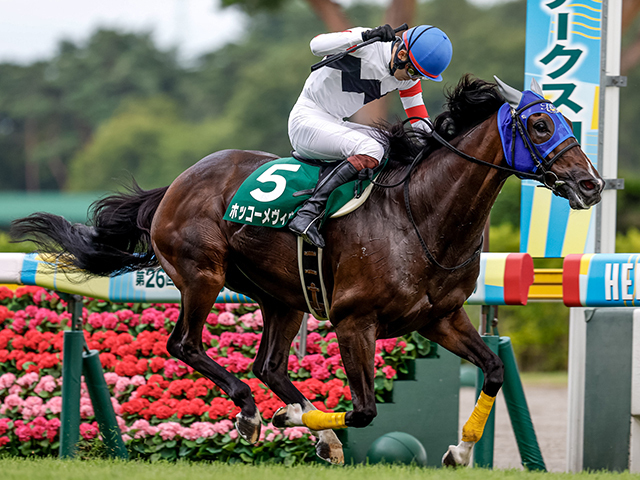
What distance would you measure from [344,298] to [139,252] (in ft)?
5.30

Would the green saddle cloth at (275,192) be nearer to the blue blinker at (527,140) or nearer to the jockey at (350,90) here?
the jockey at (350,90)

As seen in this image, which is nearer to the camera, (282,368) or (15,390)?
(282,368)

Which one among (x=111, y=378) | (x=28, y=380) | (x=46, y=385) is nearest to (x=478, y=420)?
(x=111, y=378)

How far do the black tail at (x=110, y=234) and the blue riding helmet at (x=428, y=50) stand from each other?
179 cm

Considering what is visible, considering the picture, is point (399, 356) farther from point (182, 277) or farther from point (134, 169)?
point (134, 169)

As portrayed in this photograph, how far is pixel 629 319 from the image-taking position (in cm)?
480

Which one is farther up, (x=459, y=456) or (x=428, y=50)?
(x=428, y=50)

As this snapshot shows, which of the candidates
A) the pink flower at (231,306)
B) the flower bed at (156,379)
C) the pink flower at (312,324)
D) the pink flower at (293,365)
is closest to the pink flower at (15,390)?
the flower bed at (156,379)

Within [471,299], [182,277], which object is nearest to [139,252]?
[182,277]

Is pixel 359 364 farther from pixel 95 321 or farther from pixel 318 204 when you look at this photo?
pixel 95 321

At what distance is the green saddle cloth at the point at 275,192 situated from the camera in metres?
4.04

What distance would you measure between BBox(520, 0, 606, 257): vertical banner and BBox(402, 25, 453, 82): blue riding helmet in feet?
4.34

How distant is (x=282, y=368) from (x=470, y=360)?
3.49ft

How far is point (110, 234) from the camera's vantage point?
4.82 metres
